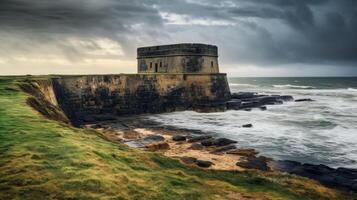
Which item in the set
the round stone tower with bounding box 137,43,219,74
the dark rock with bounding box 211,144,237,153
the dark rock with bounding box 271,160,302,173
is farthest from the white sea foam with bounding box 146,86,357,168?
the round stone tower with bounding box 137,43,219,74

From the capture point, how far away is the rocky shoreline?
400 inches

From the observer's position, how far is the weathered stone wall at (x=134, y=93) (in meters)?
21.4

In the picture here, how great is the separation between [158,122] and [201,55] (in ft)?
36.1

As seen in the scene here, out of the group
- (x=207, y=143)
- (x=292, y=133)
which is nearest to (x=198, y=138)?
(x=207, y=143)

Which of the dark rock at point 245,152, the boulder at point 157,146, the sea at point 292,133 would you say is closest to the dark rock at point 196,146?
the boulder at point 157,146

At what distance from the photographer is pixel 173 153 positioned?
12430 mm

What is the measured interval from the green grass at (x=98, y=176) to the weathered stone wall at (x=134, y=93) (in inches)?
475

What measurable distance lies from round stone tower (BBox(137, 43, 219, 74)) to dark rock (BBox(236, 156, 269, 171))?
1817 cm

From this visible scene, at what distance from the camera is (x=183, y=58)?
29.2m

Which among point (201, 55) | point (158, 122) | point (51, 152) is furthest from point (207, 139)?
point (201, 55)

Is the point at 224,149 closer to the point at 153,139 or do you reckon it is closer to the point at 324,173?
the point at 153,139

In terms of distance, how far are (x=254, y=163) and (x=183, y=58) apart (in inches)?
751

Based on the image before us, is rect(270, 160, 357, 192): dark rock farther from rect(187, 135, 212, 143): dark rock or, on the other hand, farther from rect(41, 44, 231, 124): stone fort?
rect(41, 44, 231, 124): stone fort

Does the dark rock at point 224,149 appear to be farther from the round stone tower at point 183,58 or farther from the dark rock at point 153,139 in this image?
the round stone tower at point 183,58
